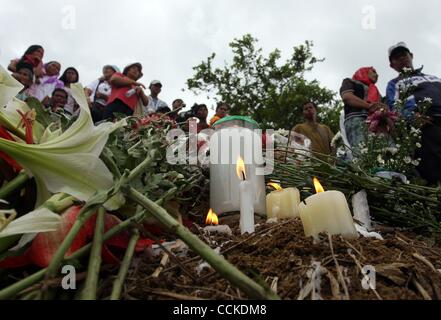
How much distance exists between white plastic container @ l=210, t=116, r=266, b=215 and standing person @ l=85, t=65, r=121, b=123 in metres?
3.03

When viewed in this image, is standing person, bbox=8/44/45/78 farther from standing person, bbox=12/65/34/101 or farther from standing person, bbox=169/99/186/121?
standing person, bbox=169/99/186/121

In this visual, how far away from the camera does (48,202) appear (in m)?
0.71

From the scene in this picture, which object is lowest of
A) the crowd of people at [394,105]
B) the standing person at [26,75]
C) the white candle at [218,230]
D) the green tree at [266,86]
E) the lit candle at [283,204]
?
the white candle at [218,230]

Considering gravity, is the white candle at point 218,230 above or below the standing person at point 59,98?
below

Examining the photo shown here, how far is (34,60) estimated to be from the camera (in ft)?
14.5

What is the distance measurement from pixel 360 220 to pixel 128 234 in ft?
2.69

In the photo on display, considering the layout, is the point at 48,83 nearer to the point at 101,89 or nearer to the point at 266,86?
the point at 101,89

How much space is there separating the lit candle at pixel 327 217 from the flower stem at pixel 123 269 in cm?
42

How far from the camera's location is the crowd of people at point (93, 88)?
4043mm

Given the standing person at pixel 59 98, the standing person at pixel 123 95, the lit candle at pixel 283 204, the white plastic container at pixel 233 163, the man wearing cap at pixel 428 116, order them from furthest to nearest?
the standing person at pixel 59 98 → the standing person at pixel 123 95 → the man wearing cap at pixel 428 116 → the white plastic container at pixel 233 163 → the lit candle at pixel 283 204

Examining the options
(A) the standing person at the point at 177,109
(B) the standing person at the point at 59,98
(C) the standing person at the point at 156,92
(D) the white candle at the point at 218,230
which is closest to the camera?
(D) the white candle at the point at 218,230

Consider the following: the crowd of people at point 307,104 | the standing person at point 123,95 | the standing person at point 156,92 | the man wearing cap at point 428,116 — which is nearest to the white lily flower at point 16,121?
the crowd of people at point 307,104

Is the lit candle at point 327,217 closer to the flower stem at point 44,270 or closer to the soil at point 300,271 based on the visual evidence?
the soil at point 300,271
